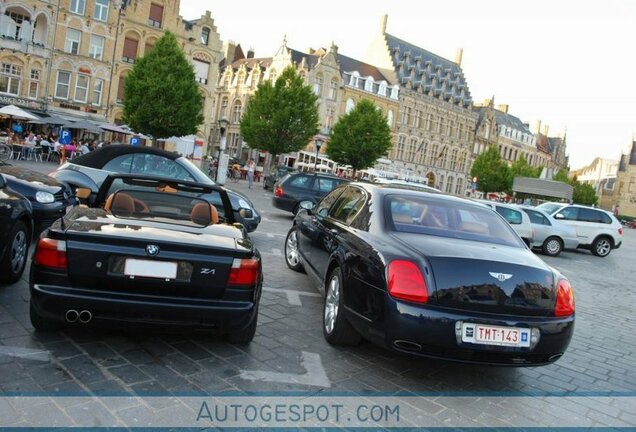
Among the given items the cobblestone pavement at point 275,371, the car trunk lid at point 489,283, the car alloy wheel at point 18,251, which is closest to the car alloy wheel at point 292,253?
the cobblestone pavement at point 275,371

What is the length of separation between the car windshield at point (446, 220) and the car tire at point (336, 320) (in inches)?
30.8

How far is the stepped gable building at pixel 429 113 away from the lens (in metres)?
68.6

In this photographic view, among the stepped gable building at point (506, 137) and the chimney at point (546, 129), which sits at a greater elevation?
the chimney at point (546, 129)

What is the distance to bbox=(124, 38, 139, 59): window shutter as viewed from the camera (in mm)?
41594

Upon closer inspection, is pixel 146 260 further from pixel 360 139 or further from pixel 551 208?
pixel 360 139

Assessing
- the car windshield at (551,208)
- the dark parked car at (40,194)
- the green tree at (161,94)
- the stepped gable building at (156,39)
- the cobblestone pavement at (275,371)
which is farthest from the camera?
the stepped gable building at (156,39)

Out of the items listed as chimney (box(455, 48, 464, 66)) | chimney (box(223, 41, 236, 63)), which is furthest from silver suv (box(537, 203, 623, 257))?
chimney (box(455, 48, 464, 66))

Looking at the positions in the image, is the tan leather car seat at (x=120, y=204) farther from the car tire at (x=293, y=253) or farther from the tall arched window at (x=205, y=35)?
the tall arched window at (x=205, y=35)

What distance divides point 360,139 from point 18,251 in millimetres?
43646

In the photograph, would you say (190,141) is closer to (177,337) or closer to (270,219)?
(270,219)

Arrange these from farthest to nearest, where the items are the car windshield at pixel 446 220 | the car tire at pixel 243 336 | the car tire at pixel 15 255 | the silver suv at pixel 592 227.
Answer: the silver suv at pixel 592 227, the car tire at pixel 15 255, the car windshield at pixel 446 220, the car tire at pixel 243 336

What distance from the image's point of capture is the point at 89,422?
9.70ft

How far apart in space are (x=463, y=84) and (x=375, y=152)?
37162 millimetres

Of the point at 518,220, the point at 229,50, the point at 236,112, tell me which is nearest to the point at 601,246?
the point at 518,220
